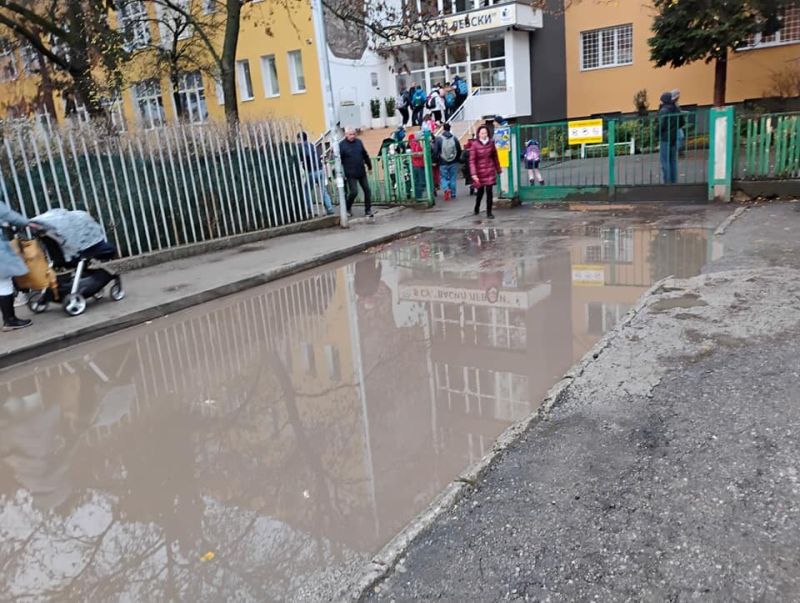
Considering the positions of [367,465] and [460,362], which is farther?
[460,362]

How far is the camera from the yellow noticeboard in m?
13.4

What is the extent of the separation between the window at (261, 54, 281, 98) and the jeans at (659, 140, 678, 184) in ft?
63.0

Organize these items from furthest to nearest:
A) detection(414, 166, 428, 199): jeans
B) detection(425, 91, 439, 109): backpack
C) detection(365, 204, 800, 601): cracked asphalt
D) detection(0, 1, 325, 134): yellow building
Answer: detection(0, 1, 325, 134): yellow building → detection(425, 91, 439, 109): backpack → detection(414, 166, 428, 199): jeans → detection(365, 204, 800, 601): cracked asphalt

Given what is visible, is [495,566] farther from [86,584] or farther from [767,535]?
[86,584]

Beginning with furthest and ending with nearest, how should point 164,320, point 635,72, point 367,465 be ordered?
1. point 635,72
2. point 164,320
3. point 367,465

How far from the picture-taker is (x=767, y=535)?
2.94m

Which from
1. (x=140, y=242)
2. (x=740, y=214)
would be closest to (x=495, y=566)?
(x=140, y=242)

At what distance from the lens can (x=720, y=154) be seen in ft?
40.0

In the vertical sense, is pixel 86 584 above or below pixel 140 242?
below

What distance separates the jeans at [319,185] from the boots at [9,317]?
705 cm

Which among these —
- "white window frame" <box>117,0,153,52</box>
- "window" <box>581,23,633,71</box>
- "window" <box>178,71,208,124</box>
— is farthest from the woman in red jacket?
"window" <box>178,71,208,124</box>

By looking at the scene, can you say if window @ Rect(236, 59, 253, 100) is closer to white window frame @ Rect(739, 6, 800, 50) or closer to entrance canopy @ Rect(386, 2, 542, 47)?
entrance canopy @ Rect(386, 2, 542, 47)

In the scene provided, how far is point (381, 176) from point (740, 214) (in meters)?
8.23

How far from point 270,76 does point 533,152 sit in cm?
1729
